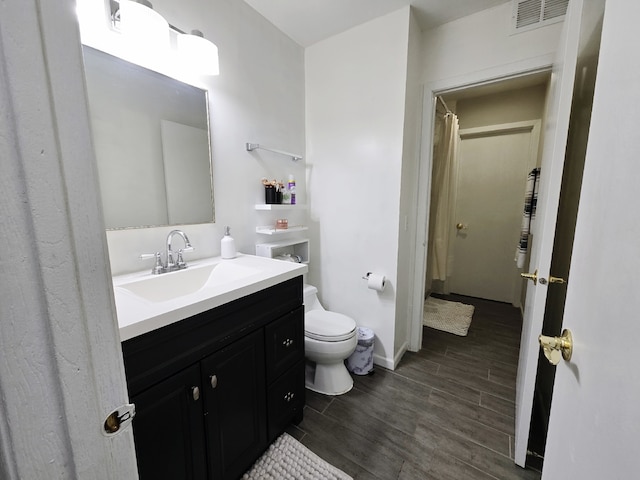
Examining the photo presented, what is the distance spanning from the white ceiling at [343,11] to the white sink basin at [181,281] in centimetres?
161

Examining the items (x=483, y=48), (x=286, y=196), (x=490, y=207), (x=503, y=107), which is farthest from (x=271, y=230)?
(x=503, y=107)

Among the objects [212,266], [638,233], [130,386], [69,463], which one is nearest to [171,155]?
[212,266]

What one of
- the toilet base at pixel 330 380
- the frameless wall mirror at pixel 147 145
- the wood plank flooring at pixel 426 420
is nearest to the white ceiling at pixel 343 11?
the frameless wall mirror at pixel 147 145

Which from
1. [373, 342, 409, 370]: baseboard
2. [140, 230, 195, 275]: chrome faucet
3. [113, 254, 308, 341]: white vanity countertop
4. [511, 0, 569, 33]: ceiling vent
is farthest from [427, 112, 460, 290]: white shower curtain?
[140, 230, 195, 275]: chrome faucet

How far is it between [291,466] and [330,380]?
57cm

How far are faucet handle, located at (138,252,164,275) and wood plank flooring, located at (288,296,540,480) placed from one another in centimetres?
110

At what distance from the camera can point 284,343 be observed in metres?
1.35

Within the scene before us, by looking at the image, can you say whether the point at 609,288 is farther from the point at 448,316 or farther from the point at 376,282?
the point at 448,316

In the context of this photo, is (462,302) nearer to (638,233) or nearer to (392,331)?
(392,331)

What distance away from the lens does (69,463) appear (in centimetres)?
37

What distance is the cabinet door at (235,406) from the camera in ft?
3.36

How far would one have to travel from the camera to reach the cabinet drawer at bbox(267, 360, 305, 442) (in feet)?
4.36

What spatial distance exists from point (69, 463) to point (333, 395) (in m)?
1.62

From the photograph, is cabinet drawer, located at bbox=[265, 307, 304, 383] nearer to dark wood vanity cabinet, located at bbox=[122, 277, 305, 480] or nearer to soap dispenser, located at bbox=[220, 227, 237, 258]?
dark wood vanity cabinet, located at bbox=[122, 277, 305, 480]
